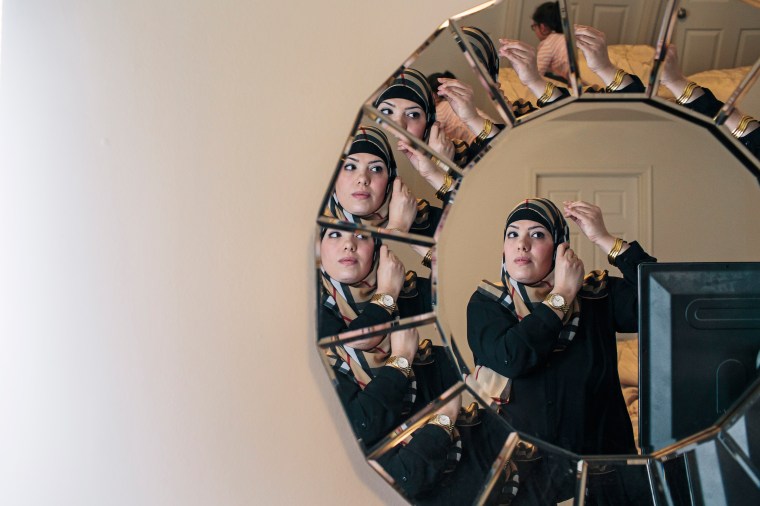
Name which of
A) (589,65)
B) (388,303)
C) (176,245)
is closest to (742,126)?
(589,65)

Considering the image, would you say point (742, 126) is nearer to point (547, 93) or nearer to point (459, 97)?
point (547, 93)

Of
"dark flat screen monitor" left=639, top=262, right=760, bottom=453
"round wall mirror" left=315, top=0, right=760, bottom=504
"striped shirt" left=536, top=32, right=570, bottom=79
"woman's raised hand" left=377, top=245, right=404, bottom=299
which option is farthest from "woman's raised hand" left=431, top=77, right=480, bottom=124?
"dark flat screen monitor" left=639, top=262, right=760, bottom=453

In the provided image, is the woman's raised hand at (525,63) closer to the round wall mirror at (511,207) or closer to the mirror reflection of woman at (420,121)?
the round wall mirror at (511,207)

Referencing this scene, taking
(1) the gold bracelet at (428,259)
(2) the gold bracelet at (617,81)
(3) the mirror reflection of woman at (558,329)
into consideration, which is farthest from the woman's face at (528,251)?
(2) the gold bracelet at (617,81)

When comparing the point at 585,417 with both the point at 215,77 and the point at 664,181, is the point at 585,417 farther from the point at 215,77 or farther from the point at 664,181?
the point at 215,77

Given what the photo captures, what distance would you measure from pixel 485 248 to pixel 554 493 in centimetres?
34

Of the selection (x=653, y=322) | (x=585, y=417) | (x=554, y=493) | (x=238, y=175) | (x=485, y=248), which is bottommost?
(x=554, y=493)

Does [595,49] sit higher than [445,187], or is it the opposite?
Result: [595,49]

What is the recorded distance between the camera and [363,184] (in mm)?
1087

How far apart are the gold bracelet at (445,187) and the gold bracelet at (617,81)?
0.24m

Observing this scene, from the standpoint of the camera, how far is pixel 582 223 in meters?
1.02

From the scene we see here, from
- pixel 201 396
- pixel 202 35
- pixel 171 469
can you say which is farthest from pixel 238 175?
pixel 171 469

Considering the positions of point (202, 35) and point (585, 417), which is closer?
point (585, 417)

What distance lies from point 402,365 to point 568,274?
0.26 metres
